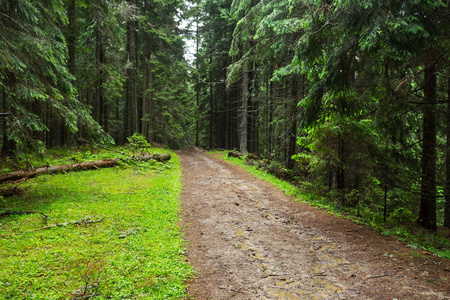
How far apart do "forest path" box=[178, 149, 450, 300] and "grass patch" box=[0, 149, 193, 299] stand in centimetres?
47

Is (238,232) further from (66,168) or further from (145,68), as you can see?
(145,68)

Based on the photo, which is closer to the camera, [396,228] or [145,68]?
[396,228]

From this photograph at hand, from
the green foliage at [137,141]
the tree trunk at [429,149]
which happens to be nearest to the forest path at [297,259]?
the tree trunk at [429,149]

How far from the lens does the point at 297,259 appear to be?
426cm

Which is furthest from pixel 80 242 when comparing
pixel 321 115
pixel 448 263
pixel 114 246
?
pixel 448 263

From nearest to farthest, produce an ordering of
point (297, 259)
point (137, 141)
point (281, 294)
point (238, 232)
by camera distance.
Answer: point (281, 294) → point (297, 259) → point (238, 232) → point (137, 141)

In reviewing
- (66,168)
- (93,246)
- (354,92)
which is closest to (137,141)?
(66,168)

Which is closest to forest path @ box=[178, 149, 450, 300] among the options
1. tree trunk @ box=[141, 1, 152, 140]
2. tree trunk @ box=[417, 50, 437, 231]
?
tree trunk @ box=[417, 50, 437, 231]

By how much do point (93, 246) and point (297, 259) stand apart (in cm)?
363

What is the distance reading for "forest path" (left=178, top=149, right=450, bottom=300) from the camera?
11.0 ft


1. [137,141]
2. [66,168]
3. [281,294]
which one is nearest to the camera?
[281,294]

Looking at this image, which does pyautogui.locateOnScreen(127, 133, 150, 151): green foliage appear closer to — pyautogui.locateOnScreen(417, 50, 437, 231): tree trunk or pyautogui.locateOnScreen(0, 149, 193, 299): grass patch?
pyautogui.locateOnScreen(0, 149, 193, 299): grass patch

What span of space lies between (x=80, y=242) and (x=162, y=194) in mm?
3812

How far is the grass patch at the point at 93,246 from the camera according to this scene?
125 inches
